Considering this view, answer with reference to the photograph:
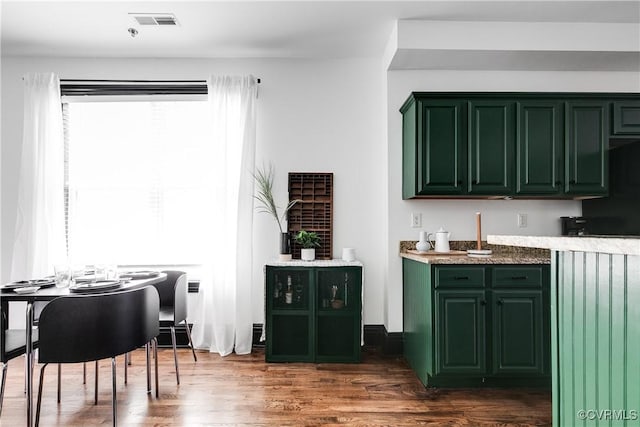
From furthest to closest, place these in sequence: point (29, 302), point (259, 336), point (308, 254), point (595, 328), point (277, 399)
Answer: point (259, 336)
point (308, 254)
point (277, 399)
point (29, 302)
point (595, 328)

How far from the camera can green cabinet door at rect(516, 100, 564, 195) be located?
3234 mm

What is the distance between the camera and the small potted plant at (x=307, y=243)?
3.60 metres

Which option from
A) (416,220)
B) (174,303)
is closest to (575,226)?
(416,220)

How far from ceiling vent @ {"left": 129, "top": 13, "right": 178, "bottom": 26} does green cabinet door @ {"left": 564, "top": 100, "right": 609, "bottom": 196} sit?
304 cm

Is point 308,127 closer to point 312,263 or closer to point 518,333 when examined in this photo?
point 312,263

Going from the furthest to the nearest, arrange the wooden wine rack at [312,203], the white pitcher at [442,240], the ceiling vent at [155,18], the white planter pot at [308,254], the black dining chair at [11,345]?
the wooden wine rack at [312,203]
the white planter pot at [308,254]
the white pitcher at [442,240]
the ceiling vent at [155,18]
the black dining chair at [11,345]

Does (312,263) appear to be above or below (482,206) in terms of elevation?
below

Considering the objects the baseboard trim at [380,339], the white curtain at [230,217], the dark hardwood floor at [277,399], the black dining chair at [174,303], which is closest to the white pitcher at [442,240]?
the baseboard trim at [380,339]

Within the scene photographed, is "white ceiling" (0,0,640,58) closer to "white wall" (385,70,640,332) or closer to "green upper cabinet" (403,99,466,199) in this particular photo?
"white wall" (385,70,640,332)

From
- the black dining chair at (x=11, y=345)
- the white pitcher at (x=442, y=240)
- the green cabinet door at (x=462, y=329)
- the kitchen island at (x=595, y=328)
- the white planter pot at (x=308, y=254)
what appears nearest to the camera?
the kitchen island at (x=595, y=328)

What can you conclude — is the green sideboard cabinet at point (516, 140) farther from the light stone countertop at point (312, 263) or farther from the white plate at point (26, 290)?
the white plate at point (26, 290)

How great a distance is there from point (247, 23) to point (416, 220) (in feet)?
6.79

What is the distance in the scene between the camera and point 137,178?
3.93m

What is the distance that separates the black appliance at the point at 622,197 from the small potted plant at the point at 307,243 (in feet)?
7.52
